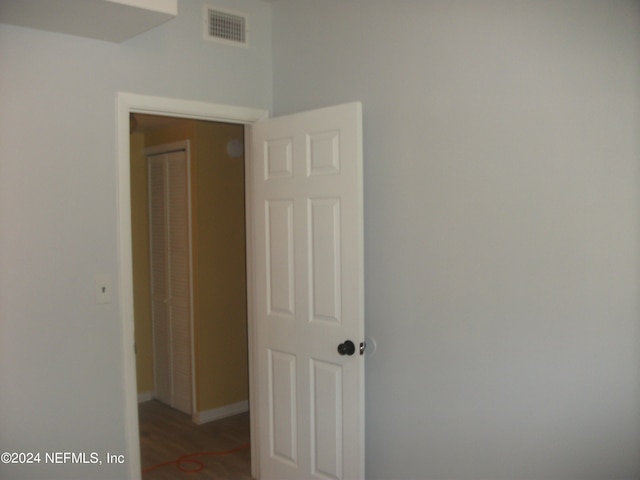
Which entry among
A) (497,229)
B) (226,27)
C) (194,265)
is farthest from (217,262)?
(497,229)

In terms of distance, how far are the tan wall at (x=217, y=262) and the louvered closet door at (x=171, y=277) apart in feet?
0.46

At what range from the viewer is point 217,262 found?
4660 mm

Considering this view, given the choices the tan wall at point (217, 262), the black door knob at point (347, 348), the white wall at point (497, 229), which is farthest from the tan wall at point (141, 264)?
the black door knob at point (347, 348)

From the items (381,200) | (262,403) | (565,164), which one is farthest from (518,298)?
(262,403)

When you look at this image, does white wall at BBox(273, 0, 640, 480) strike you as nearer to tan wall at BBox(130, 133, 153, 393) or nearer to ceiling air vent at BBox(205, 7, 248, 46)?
ceiling air vent at BBox(205, 7, 248, 46)


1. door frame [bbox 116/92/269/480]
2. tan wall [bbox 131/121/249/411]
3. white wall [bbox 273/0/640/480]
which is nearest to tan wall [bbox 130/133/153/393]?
tan wall [bbox 131/121/249/411]

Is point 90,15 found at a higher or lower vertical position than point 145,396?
higher

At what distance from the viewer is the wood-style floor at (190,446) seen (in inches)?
144

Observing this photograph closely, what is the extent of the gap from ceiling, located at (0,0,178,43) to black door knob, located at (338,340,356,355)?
165 centimetres

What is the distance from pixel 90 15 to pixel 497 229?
1.88 meters

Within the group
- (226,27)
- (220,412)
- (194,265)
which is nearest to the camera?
(226,27)

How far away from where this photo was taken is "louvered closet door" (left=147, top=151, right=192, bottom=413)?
4.70 m

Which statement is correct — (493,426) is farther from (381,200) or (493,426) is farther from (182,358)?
(182,358)

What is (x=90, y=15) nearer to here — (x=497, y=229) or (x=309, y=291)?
(x=309, y=291)
